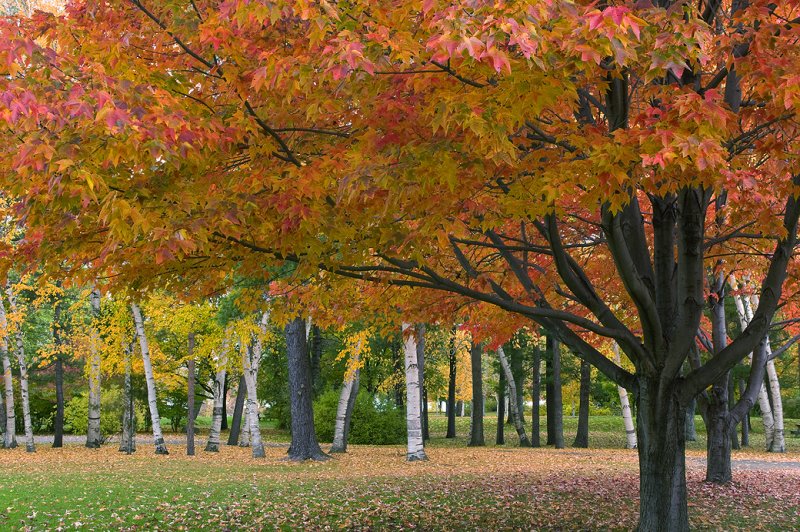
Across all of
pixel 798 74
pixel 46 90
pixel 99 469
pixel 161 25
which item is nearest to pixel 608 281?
pixel 798 74

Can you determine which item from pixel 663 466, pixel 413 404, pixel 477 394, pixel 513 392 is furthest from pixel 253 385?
pixel 663 466

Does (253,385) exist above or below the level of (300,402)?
above

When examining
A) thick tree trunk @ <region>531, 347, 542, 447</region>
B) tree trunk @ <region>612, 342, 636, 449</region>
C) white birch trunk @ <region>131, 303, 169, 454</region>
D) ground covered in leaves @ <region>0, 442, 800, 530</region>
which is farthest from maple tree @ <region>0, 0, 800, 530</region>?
thick tree trunk @ <region>531, 347, 542, 447</region>

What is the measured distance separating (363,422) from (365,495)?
16884 mm

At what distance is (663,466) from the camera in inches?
278

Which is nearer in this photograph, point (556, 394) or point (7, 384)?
point (7, 384)

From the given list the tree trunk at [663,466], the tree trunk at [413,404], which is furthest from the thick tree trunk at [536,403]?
the tree trunk at [663,466]

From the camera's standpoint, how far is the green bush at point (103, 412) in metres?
30.4

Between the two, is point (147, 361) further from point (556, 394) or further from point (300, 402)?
point (556, 394)

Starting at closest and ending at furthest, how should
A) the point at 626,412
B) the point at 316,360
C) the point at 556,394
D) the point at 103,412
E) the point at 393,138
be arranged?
1. the point at 393,138
2. the point at 626,412
3. the point at 556,394
4. the point at 316,360
5. the point at 103,412

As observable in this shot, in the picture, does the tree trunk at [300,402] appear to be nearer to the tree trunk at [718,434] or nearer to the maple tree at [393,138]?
the tree trunk at [718,434]

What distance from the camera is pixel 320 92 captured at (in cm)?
500

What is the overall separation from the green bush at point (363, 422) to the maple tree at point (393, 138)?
1994 centimetres

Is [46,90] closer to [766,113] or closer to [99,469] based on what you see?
[766,113]
